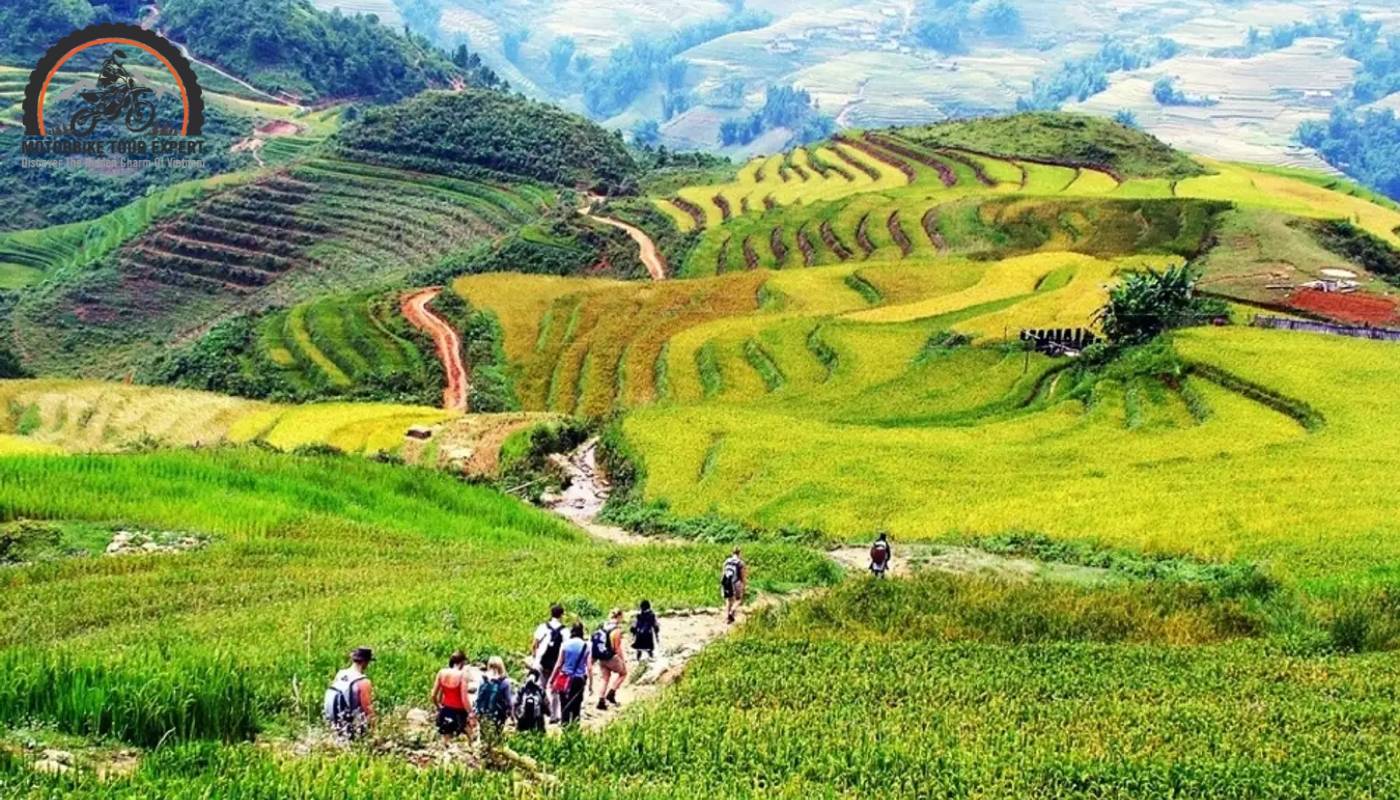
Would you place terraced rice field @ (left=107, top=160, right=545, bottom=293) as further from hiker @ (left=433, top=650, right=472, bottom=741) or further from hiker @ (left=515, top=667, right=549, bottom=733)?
hiker @ (left=433, top=650, right=472, bottom=741)

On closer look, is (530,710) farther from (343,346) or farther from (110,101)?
(110,101)

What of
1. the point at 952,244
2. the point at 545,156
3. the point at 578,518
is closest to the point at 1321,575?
the point at 578,518

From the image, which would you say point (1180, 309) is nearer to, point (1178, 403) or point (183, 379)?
point (1178, 403)

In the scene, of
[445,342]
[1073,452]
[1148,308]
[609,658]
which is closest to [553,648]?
[609,658]

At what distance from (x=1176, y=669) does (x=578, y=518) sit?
2380 cm

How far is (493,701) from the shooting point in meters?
14.1

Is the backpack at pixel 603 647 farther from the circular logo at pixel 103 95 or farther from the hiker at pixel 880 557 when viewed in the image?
the circular logo at pixel 103 95

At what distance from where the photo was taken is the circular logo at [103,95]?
427 feet

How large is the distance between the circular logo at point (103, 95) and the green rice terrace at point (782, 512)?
46.9 m

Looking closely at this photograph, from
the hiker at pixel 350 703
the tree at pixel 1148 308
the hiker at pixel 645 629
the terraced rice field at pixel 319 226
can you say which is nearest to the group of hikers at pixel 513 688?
the hiker at pixel 350 703

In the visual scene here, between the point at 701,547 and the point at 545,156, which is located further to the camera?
the point at 545,156

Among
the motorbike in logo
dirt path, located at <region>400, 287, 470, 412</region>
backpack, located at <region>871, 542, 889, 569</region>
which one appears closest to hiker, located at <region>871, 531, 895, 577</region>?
backpack, located at <region>871, 542, 889, 569</region>

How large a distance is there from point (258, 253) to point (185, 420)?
195 feet

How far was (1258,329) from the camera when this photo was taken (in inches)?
1912
